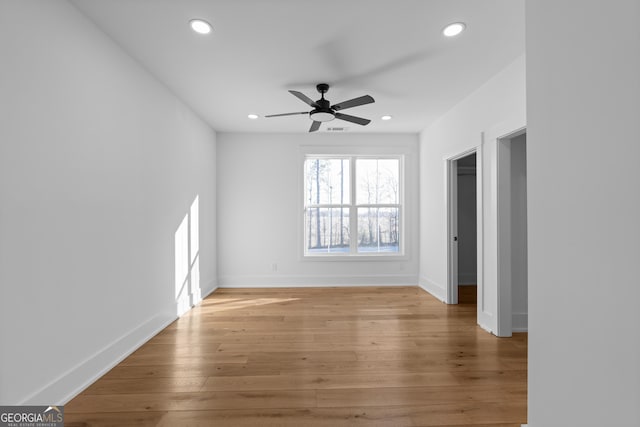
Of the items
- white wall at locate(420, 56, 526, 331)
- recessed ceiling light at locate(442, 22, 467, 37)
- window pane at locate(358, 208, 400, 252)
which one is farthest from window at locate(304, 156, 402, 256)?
recessed ceiling light at locate(442, 22, 467, 37)

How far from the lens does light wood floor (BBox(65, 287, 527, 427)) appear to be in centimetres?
182

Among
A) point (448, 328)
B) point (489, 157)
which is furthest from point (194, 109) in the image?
point (448, 328)

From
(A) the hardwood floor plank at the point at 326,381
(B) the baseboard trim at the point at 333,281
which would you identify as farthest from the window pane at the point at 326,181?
(A) the hardwood floor plank at the point at 326,381

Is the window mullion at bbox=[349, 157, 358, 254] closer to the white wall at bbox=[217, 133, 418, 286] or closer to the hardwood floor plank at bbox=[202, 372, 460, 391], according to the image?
the white wall at bbox=[217, 133, 418, 286]

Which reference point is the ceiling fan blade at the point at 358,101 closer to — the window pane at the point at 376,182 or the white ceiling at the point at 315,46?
the white ceiling at the point at 315,46

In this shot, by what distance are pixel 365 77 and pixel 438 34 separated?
0.88 metres

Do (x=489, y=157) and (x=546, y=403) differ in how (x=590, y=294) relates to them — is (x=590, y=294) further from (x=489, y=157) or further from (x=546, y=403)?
(x=489, y=157)

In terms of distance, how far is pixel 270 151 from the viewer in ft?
17.0

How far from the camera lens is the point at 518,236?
3174mm

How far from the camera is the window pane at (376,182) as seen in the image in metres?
5.41

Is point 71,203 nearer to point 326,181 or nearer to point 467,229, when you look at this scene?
point 326,181

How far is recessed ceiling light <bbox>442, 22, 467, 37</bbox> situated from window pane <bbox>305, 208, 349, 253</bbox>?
334 cm

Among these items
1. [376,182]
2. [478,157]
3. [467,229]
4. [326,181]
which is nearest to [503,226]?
[478,157]

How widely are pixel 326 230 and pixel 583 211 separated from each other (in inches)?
176
